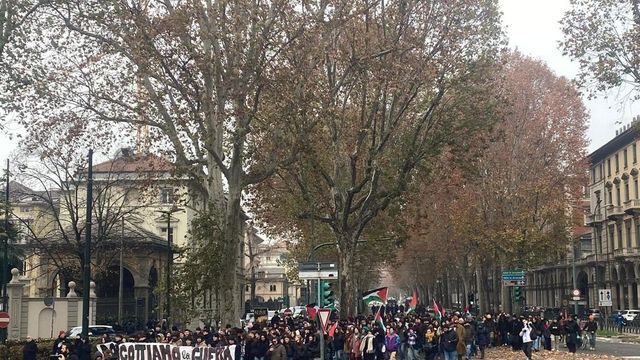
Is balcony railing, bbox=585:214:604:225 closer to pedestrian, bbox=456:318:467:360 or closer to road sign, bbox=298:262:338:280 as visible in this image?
pedestrian, bbox=456:318:467:360

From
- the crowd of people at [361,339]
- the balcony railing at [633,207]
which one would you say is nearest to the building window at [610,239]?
the balcony railing at [633,207]

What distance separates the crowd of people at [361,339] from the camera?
71.8 feet

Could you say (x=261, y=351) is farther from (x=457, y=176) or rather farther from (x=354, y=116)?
(x=457, y=176)

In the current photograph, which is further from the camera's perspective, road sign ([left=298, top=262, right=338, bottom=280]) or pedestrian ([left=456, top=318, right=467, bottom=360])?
pedestrian ([left=456, top=318, right=467, bottom=360])

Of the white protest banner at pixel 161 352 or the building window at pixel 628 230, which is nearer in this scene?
the white protest banner at pixel 161 352

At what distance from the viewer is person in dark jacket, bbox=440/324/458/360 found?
23.8 metres

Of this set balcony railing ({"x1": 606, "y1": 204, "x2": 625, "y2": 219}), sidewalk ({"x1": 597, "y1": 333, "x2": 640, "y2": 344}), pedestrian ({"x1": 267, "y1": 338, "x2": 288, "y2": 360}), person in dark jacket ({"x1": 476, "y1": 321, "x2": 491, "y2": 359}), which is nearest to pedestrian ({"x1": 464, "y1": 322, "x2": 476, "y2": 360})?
person in dark jacket ({"x1": 476, "y1": 321, "x2": 491, "y2": 359})

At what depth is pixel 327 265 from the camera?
21.2 meters

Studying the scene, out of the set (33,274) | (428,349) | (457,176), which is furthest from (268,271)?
(428,349)

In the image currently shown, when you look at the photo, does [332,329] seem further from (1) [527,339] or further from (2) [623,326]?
(2) [623,326]

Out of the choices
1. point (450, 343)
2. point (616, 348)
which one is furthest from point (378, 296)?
point (616, 348)

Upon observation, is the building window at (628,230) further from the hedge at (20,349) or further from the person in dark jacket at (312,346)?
the hedge at (20,349)

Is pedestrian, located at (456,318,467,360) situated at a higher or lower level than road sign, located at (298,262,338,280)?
lower

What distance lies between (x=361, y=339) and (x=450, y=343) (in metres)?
2.73
